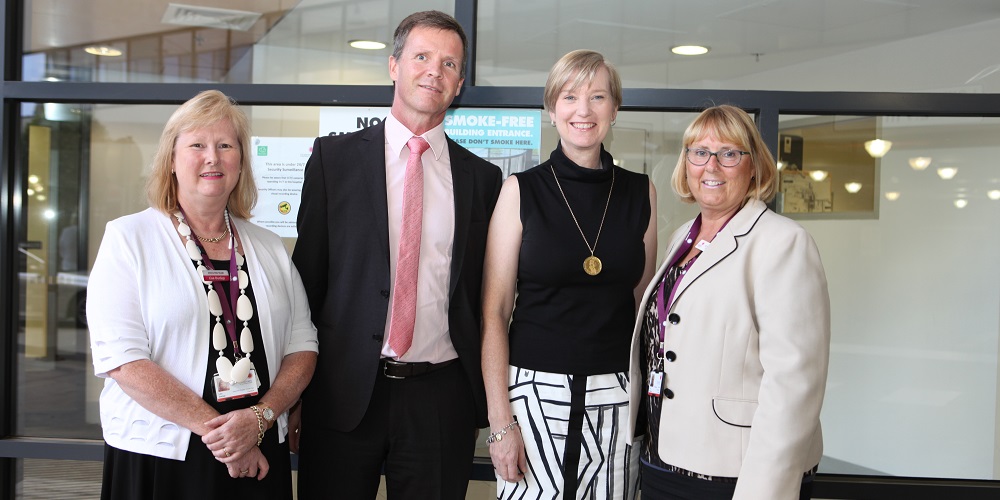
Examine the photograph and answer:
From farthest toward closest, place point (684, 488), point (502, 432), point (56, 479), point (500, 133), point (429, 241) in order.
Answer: point (56, 479) < point (500, 133) < point (429, 241) < point (502, 432) < point (684, 488)

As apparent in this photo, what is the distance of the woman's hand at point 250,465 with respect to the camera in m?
2.29

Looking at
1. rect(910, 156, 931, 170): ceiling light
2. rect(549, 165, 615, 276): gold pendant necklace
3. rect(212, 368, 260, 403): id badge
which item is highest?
rect(910, 156, 931, 170): ceiling light

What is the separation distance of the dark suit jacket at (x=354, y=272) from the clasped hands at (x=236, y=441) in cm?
32

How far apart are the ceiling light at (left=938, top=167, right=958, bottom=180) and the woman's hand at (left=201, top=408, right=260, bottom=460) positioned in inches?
127

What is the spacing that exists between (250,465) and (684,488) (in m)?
1.23

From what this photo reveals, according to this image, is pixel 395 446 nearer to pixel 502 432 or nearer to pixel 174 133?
pixel 502 432

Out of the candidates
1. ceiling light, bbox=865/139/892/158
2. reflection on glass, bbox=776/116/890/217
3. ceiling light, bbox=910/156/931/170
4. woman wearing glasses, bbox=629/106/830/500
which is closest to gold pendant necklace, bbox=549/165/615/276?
woman wearing glasses, bbox=629/106/830/500

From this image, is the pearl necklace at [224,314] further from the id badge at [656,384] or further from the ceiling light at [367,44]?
the ceiling light at [367,44]

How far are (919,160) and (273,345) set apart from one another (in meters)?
3.01

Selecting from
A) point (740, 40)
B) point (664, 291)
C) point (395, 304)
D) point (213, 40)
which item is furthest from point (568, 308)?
point (213, 40)

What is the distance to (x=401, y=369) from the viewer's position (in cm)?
260

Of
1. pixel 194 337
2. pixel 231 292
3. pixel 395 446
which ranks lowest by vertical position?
pixel 395 446

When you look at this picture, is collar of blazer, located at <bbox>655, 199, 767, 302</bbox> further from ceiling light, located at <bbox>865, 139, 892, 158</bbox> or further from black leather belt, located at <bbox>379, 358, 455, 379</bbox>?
ceiling light, located at <bbox>865, 139, 892, 158</bbox>

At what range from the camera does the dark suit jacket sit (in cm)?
258
